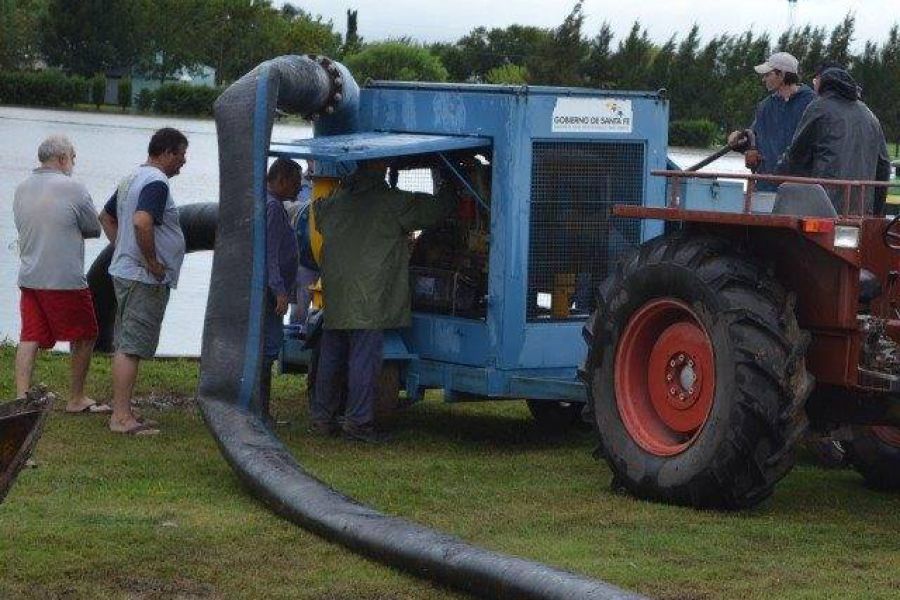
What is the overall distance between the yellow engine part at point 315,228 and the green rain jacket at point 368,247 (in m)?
0.32

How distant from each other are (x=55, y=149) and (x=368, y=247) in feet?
5.91

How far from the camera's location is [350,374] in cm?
1058

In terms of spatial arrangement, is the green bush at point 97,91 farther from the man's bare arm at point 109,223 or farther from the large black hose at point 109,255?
the man's bare arm at point 109,223

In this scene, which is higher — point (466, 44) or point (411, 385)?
point (466, 44)

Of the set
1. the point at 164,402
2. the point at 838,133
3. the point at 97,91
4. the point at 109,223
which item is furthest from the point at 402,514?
the point at 97,91

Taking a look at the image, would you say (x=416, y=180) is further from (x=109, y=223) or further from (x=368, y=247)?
(x=109, y=223)

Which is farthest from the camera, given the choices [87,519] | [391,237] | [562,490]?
[391,237]

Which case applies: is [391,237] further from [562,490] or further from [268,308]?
[562,490]

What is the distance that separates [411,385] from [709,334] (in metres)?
2.78

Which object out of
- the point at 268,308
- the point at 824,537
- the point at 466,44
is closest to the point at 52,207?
the point at 268,308

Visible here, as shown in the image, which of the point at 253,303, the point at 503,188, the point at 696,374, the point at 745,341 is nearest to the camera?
the point at 745,341

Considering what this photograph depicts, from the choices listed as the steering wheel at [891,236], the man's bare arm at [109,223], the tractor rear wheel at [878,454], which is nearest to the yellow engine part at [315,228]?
the man's bare arm at [109,223]

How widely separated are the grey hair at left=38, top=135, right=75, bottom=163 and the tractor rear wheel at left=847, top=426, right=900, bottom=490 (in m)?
4.50

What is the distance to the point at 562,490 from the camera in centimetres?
912
